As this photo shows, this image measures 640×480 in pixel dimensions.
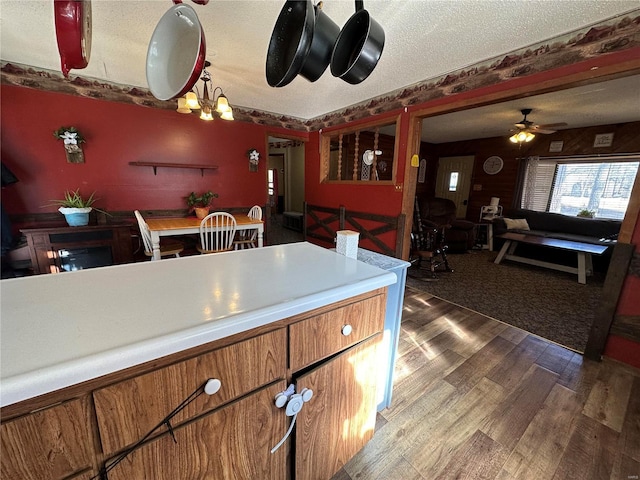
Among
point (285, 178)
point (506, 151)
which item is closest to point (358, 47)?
point (506, 151)

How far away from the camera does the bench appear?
3.53 metres

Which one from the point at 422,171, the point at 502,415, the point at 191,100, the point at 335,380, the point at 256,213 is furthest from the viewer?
the point at 422,171

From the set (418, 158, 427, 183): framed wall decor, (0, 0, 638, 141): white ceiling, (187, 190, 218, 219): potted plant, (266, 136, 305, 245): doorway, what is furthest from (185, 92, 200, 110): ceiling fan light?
(418, 158, 427, 183): framed wall decor

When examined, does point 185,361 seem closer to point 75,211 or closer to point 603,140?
point 75,211

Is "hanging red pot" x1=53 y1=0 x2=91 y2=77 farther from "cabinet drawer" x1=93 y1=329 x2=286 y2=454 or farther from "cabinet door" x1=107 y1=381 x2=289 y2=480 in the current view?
"cabinet door" x1=107 y1=381 x2=289 y2=480

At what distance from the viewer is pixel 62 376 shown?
1.53ft

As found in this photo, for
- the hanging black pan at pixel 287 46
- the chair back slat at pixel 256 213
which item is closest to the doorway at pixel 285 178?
the chair back slat at pixel 256 213

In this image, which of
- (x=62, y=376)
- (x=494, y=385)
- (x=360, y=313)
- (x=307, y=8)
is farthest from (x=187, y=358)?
(x=494, y=385)

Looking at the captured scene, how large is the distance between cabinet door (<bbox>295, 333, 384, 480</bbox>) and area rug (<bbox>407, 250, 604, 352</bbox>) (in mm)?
2168

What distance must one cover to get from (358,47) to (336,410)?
5.14 feet

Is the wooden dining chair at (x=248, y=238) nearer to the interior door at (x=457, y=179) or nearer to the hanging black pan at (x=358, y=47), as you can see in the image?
the hanging black pan at (x=358, y=47)

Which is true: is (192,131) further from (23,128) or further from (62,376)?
(62,376)

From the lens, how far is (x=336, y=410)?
98 cm

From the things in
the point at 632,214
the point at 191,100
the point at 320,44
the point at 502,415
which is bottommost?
the point at 502,415
